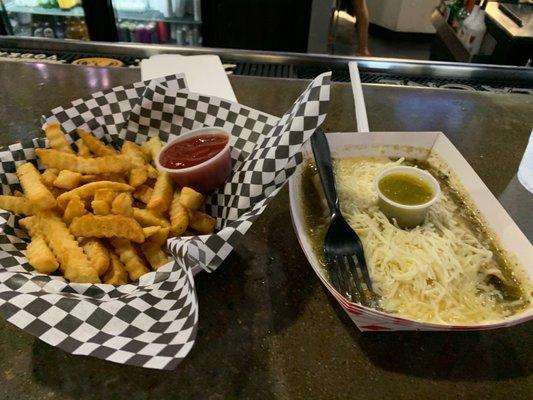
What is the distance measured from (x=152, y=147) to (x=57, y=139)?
0.32 meters

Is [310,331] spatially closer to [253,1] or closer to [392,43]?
[253,1]

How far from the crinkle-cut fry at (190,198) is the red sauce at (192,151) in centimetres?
15

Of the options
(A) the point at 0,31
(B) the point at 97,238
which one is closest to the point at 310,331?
(B) the point at 97,238

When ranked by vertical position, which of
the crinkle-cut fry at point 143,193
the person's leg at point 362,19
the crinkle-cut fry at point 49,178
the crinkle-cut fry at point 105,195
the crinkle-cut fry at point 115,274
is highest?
the crinkle-cut fry at point 105,195

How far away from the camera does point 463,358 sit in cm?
115

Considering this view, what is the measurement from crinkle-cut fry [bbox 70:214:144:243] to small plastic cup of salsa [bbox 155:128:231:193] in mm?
294

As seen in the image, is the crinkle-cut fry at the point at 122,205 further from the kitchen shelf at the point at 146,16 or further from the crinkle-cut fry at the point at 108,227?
the kitchen shelf at the point at 146,16

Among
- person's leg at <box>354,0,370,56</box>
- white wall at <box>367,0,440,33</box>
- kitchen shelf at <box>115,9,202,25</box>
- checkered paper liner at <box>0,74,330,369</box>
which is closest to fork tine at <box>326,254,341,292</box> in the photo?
checkered paper liner at <box>0,74,330,369</box>

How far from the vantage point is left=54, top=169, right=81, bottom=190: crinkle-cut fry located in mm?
1311

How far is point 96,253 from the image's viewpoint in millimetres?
1178

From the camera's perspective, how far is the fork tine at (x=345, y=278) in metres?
1.19

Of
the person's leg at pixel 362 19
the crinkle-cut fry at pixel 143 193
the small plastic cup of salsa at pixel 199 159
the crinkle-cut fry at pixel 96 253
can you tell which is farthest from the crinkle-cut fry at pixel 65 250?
the person's leg at pixel 362 19

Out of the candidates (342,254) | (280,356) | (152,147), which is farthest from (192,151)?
(280,356)

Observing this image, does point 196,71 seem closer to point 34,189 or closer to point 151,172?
point 151,172
